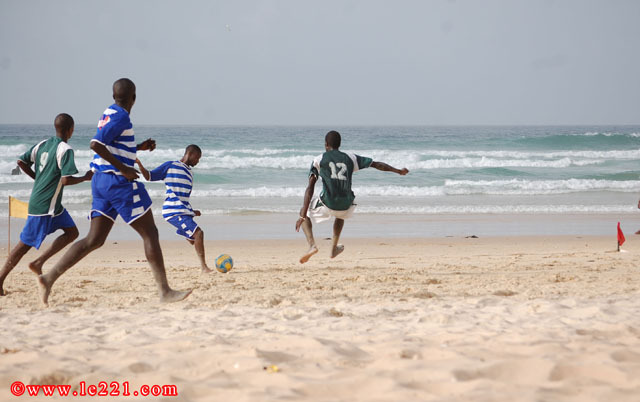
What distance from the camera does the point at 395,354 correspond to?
141 inches

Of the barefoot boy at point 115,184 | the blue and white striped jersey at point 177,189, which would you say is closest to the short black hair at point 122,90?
the barefoot boy at point 115,184

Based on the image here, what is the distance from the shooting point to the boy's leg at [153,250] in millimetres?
5125

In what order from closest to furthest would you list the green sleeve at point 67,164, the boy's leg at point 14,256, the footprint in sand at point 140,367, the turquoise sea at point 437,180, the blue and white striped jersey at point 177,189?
the footprint in sand at point 140,367 < the green sleeve at point 67,164 < the boy's leg at point 14,256 < the blue and white striped jersey at point 177,189 < the turquoise sea at point 437,180

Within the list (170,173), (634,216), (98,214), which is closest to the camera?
(98,214)

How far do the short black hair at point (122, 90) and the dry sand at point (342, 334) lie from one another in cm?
166

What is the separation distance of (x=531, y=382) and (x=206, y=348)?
178 centimetres

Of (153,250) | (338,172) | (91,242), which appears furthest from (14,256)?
(338,172)

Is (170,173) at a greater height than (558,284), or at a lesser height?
greater

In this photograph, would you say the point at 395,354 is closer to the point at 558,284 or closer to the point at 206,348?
the point at 206,348

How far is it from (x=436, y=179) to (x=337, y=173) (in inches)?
673

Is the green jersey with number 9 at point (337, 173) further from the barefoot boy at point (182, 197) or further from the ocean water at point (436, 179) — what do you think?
the ocean water at point (436, 179)

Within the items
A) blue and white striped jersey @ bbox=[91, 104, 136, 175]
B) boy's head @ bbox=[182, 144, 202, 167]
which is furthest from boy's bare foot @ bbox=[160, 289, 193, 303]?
boy's head @ bbox=[182, 144, 202, 167]

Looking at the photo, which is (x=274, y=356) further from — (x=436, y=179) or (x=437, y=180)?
(x=436, y=179)

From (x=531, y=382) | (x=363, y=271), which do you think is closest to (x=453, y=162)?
(x=363, y=271)
